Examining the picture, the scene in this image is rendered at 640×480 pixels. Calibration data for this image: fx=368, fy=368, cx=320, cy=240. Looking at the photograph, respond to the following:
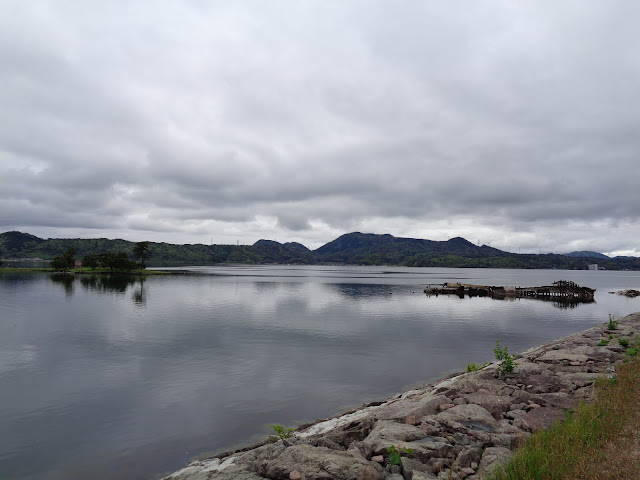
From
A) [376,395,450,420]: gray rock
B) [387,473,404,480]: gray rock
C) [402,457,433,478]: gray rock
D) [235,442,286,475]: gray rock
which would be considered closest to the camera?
[387,473,404,480]: gray rock

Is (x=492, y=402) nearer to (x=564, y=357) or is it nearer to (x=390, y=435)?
(x=390, y=435)

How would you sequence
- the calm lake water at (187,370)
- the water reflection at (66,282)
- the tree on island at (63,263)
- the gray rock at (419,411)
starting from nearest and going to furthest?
the gray rock at (419,411) < the calm lake water at (187,370) < the water reflection at (66,282) < the tree on island at (63,263)

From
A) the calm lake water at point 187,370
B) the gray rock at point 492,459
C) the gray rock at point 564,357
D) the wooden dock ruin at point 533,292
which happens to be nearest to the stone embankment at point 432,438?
the gray rock at point 492,459

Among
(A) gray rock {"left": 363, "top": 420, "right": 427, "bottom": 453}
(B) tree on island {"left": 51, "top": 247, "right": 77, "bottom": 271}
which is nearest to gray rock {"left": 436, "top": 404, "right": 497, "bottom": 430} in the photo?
(A) gray rock {"left": 363, "top": 420, "right": 427, "bottom": 453}

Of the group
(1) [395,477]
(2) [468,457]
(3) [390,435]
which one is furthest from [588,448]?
(3) [390,435]

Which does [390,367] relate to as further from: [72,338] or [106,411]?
[72,338]

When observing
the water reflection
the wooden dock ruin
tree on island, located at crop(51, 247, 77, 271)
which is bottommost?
the wooden dock ruin

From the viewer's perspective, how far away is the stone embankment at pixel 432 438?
37.9 ft

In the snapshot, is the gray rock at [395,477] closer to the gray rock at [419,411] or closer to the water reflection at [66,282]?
the gray rock at [419,411]

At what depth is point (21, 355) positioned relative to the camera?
3756 centimetres

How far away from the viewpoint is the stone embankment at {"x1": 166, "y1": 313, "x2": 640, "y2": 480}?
11555mm

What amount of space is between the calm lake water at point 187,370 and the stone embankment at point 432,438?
177 inches

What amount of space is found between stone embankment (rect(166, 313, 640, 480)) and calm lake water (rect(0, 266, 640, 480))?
14.8ft

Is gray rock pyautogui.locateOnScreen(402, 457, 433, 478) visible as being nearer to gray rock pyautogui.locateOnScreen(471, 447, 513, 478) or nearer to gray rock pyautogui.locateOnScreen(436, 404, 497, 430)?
gray rock pyautogui.locateOnScreen(471, 447, 513, 478)
